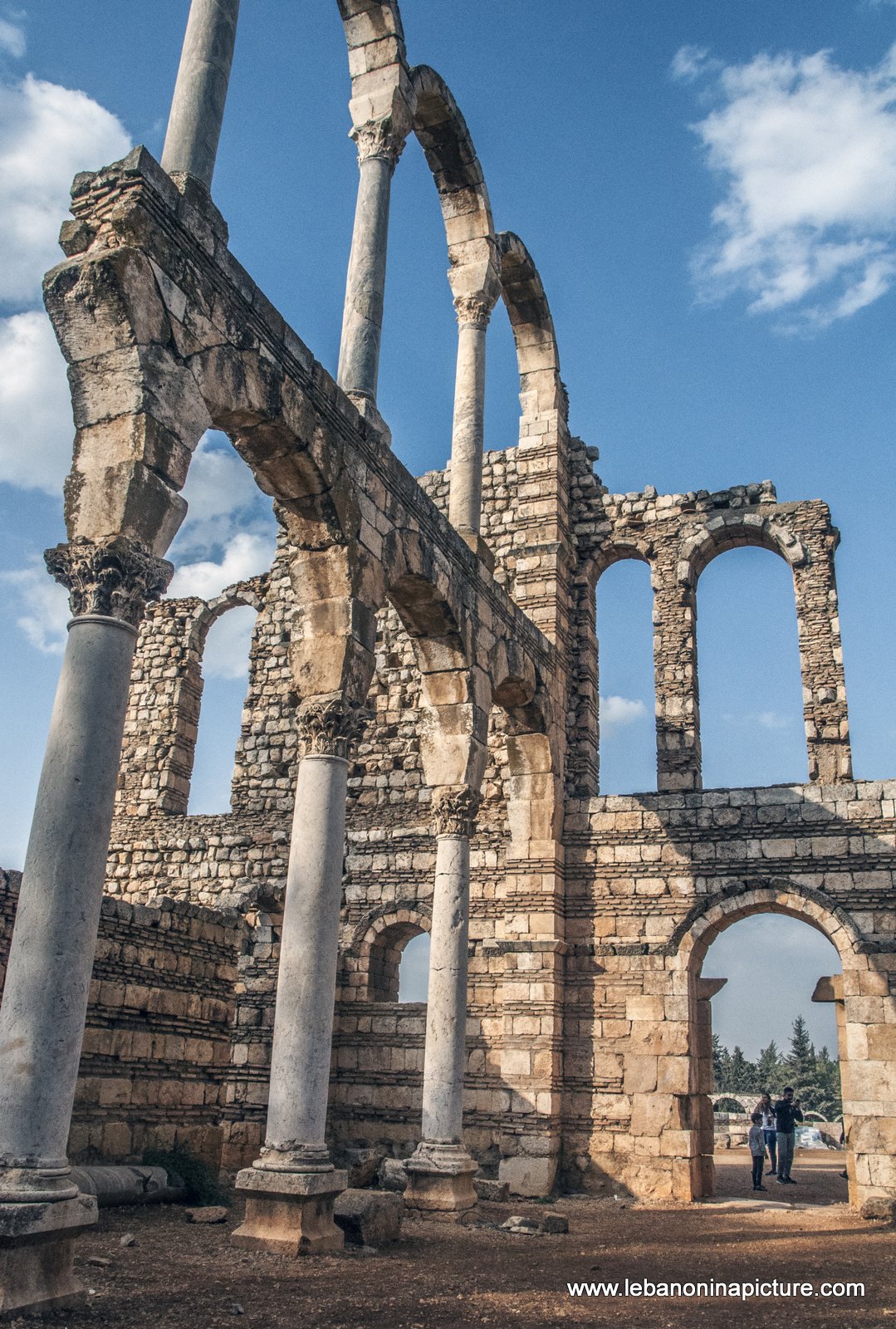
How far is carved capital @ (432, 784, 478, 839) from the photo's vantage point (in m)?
11.5

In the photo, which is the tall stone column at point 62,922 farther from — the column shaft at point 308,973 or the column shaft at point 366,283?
the column shaft at point 366,283

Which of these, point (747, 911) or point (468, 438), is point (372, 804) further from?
point (468, 438)

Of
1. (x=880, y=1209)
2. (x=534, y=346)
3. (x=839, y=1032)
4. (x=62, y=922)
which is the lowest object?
(x=880, y=1209)

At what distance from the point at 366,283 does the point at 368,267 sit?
0.18m

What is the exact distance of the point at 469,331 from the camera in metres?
13.1

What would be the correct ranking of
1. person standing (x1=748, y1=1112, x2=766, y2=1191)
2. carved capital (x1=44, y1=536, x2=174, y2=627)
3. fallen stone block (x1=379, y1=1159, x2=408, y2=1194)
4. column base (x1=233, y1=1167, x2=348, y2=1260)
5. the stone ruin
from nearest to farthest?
carved capital (x1=44, y1=536, x2=174, y2=627) < the stone ruin < column base (x1=233, y1=1167, x2=348, y2=1260) < fallen stone block (x1=379, y1=1159, x2=408, y2=1194) < person standing (x1=748, y1=1112, x2=766, y2=1191)

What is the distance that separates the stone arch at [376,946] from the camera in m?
14.2

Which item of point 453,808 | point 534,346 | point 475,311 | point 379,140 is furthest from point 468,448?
point 534,346

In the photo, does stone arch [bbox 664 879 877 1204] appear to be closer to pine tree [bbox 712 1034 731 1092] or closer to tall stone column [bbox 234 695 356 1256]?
tall stone column [bbox 234 695 356 1256]

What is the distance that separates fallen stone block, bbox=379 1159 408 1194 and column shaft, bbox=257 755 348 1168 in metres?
3.54

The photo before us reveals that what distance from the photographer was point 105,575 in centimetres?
629

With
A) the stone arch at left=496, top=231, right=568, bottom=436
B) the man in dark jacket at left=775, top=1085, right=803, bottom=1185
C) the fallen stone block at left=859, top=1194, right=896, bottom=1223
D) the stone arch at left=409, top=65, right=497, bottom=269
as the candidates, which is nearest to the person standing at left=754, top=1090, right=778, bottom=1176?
the man in dark jacket at left=775, top=1085, right=803, bottom=1185

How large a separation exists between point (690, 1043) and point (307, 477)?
8205mm

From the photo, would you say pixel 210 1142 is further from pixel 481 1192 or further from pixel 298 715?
pixel 298 715
